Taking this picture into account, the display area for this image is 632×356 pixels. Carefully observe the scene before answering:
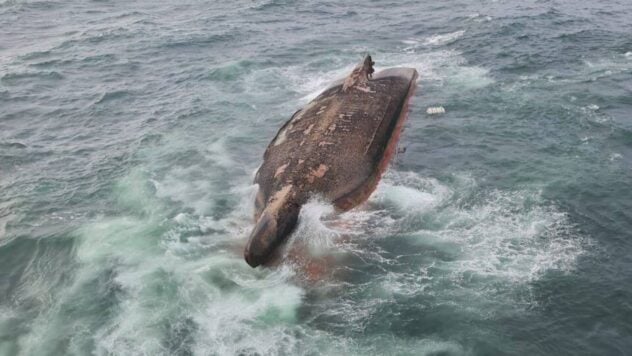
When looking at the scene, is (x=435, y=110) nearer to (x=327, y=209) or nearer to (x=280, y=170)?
(x=280, y=170)

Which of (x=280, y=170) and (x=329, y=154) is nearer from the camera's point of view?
(x=280, y=170)

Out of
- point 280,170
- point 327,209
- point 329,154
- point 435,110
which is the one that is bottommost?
point 435,110

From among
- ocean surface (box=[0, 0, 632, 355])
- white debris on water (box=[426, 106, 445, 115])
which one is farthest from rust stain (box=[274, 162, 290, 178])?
white debris on water (box=[426, 106, 445, 115])

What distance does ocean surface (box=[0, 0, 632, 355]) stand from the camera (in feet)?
59.9

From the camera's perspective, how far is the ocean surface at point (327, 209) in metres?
18.2

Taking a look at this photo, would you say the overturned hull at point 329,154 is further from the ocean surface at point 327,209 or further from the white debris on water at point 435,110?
the white debris on water at point 435,110

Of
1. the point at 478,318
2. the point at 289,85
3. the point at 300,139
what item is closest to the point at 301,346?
the point at 478,318

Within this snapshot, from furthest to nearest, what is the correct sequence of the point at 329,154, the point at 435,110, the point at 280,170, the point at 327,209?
the point at 435,110 → the point at 329,154 → the point at 280,170 → the point at 327,209

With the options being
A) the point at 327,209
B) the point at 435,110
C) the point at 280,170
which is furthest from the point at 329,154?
the point at 435,110

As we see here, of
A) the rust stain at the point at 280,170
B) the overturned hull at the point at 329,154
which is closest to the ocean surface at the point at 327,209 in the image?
the overturned hull at the point at 329,154

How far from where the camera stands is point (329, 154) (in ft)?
84.4

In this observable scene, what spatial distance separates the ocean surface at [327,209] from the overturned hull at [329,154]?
0.80m

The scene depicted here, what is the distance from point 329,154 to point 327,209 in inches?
138

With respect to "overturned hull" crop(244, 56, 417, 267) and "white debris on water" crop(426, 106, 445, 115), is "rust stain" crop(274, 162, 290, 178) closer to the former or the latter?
"overturned hull" crop(244, 56, 417, 267)
